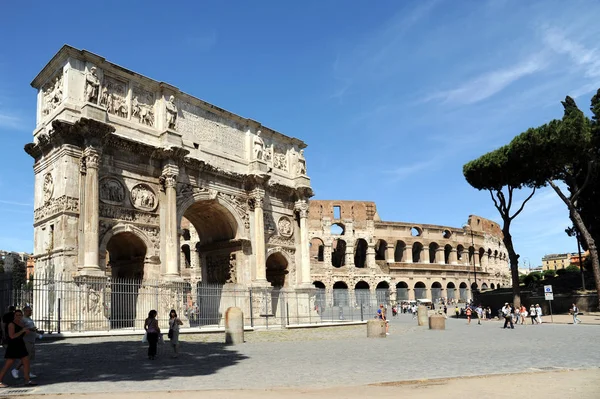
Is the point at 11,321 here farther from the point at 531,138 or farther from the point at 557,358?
the point at 531,138

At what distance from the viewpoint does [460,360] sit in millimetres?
10328

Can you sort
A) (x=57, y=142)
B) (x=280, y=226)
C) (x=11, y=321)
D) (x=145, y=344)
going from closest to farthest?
1. (x=11, y=321)
2. (x=145, y=344)
3. (x=57, y=142)
4. (x=280, y=226)

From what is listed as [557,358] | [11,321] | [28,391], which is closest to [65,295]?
[11,321]

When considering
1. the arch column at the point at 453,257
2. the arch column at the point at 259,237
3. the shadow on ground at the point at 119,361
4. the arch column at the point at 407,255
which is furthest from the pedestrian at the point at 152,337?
the arch column at the point at 453,257

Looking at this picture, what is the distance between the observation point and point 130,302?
19.2 metres

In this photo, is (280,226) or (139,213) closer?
(139,213)

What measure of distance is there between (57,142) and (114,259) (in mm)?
5500

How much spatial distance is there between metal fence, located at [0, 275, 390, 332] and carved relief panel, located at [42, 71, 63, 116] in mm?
6155

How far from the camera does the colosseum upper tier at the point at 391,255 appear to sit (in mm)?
48500

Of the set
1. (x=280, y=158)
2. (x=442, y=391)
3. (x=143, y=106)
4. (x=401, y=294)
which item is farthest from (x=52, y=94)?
(x=401, y=294)

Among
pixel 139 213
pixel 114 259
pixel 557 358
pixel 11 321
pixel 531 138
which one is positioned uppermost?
pixel 531 138

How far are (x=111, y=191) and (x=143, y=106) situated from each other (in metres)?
4.03

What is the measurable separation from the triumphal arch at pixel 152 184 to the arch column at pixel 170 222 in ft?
0.13

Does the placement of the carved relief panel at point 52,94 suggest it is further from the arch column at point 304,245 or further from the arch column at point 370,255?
the arch column at point 370,255
